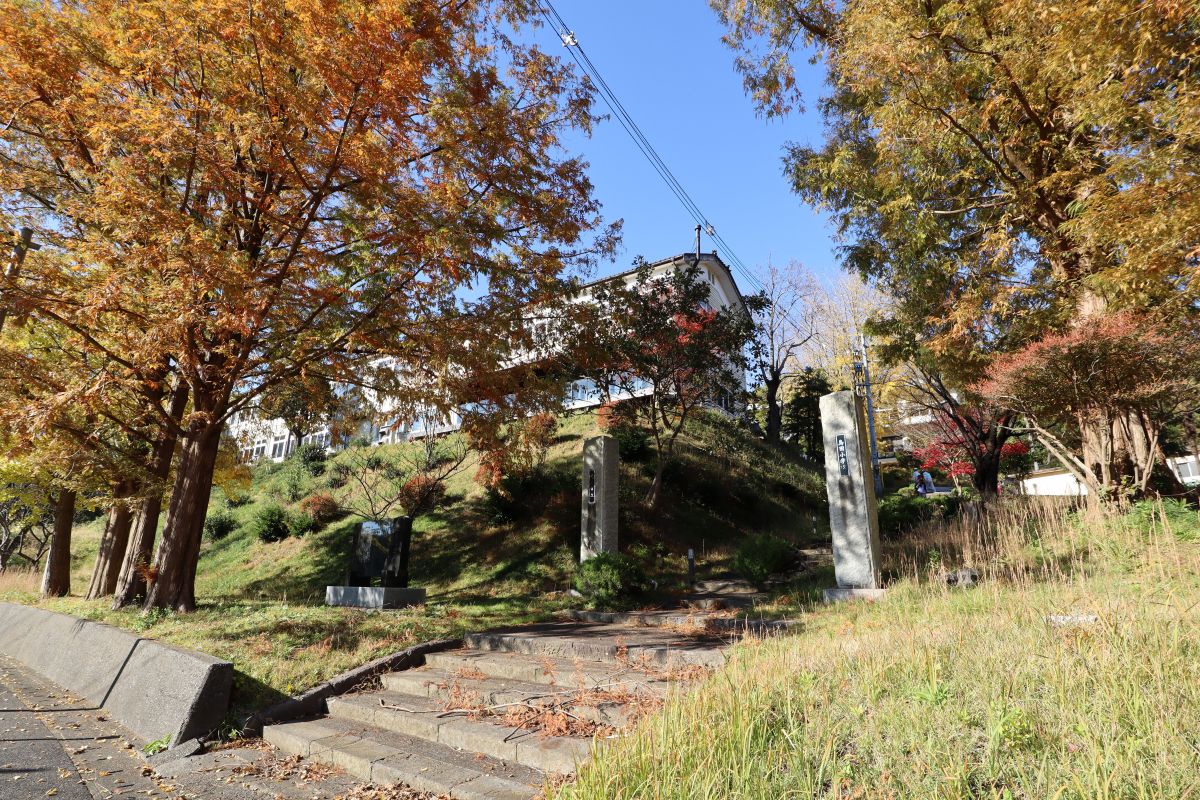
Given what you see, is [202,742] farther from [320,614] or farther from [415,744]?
[320,614]

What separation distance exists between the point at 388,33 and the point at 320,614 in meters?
7.84

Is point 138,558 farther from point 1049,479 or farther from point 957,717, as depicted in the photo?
point 1049,479

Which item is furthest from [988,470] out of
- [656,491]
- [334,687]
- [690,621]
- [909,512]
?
[334,687]

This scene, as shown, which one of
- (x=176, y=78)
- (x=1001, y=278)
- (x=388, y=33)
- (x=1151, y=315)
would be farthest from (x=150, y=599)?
(x=1001, y=278)

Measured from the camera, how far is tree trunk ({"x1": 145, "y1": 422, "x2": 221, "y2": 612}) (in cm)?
862

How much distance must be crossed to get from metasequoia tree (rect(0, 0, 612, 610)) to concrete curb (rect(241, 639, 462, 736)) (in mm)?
3496

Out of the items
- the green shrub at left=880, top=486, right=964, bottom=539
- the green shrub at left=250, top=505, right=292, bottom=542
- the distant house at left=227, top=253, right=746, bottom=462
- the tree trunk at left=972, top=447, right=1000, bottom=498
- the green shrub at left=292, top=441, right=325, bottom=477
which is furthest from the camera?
the green shrub at left=292, top=441, right=325, bottom=477

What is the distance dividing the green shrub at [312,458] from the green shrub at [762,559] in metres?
17.6

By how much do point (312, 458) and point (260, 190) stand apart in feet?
59.3

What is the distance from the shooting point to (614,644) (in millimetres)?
6570

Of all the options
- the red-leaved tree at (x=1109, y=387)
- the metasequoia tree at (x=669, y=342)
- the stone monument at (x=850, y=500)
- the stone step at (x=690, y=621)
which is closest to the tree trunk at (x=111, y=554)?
the stone step at (x=690, y=621)

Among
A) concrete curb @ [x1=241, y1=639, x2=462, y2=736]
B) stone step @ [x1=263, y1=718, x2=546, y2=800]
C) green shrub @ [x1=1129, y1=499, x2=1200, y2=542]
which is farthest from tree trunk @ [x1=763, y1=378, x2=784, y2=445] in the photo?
stone step @ [x1=263, y1=718, x2=546, y2=800]

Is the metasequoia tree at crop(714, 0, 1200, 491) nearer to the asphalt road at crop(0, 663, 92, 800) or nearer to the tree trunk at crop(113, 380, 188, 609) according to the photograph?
the asphalt road at crop(0, 663, 92, 800)

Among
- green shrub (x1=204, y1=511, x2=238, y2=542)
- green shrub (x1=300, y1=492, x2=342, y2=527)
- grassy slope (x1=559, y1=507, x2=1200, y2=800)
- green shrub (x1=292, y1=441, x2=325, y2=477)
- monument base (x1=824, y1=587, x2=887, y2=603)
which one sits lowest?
monument base (x1=824, y1=587, x2=887, y2=603)
